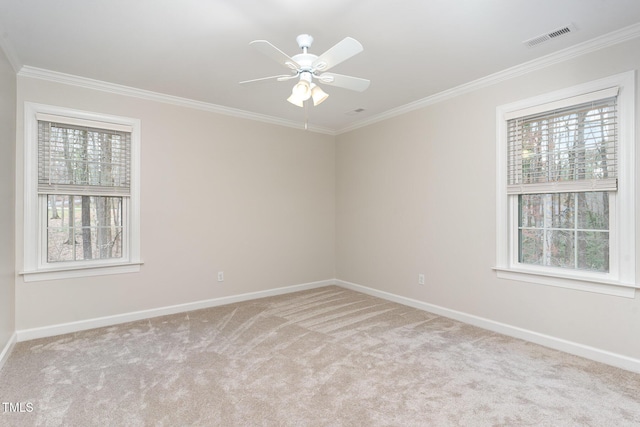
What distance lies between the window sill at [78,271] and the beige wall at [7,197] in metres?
0.17

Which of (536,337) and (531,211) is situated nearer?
(536,337)

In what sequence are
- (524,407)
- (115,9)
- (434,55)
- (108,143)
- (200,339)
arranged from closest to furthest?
(524,407)
(115,9)
(434,55)
(200,339)
(108,143)

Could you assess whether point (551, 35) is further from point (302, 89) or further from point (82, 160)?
point (82, 160)

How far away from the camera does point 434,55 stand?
296 cm

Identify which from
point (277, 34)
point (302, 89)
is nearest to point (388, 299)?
point (302, 89)

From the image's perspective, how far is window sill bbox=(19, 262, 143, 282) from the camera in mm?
3256

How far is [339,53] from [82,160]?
120 inches

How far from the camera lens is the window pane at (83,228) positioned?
344 cm

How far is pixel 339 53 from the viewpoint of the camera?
7.02 ft

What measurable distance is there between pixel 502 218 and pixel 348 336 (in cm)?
196

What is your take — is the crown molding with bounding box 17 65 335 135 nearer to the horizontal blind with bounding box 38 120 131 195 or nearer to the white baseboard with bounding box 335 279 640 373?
the horizontal blind with bounding box 38 120 131 195

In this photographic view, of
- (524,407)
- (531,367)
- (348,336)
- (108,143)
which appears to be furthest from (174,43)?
(531,367)

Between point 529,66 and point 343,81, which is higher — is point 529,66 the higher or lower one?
the higher one

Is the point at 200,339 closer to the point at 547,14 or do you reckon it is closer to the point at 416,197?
the point at 416,197
